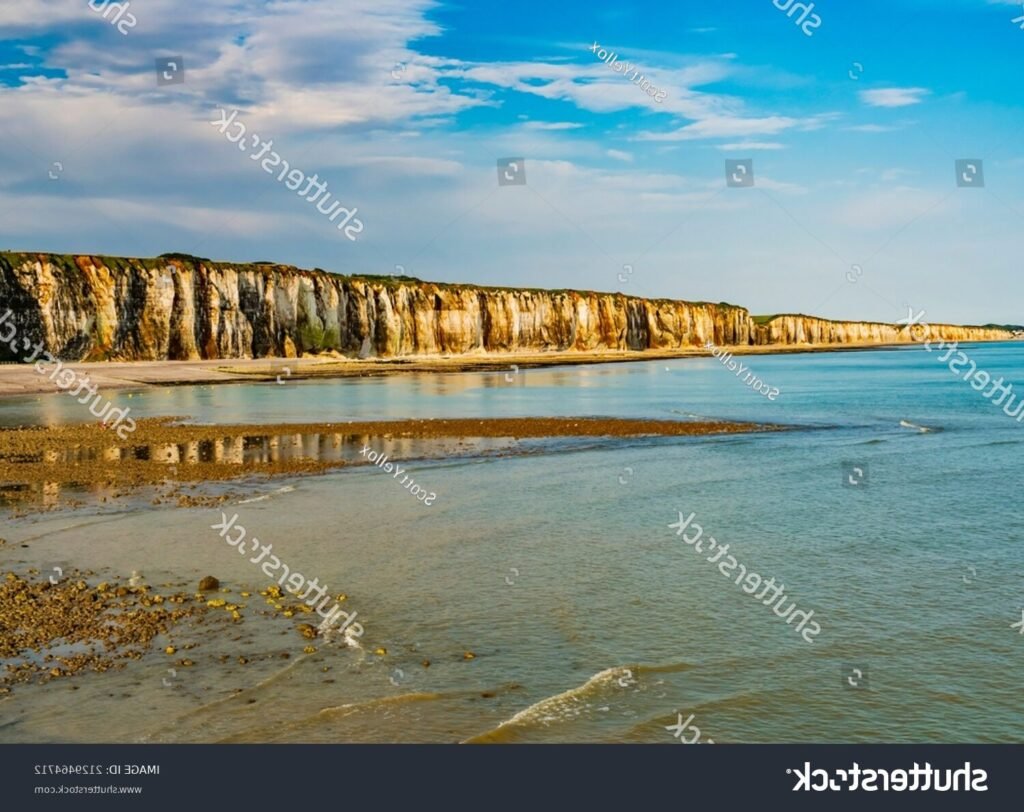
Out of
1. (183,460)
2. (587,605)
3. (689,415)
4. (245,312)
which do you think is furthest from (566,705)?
(245,312)

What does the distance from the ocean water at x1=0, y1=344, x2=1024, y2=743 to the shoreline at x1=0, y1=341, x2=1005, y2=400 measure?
4654 cm

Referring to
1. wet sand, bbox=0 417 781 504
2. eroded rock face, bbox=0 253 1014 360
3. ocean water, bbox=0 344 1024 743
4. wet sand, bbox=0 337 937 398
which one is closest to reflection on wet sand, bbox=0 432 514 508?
wet sand, bbox=0 417 781 504

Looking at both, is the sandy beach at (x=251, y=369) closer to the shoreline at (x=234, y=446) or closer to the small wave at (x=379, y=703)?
the shoreline at (x=234, y=446)

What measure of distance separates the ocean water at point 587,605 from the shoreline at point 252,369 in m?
46.5

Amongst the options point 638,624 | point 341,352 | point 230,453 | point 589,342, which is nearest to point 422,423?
point 230,453

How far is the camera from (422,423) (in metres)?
39.8

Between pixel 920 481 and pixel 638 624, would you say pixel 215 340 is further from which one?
pixel 638 624

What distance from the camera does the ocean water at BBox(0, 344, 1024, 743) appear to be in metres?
8.88

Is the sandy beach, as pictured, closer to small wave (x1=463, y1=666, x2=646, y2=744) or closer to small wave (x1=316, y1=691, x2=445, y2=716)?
small wave (x1=316, y1=691, x2=445, y2=716)

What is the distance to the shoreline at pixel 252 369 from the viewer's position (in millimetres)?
65875

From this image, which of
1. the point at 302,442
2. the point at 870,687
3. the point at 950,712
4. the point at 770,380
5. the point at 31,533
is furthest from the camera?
the point at 770,380

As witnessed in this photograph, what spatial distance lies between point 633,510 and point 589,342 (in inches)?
5827

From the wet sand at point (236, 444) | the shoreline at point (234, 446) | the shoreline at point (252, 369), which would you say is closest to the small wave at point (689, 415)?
the shoreline at point (234, 446)

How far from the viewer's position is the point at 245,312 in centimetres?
9806
